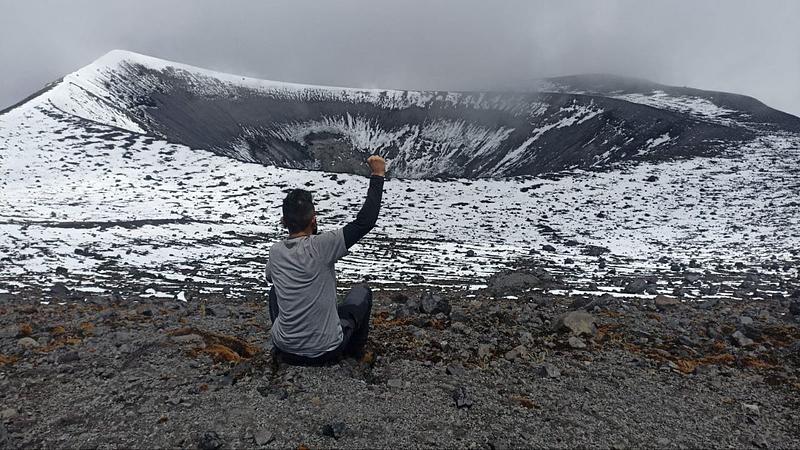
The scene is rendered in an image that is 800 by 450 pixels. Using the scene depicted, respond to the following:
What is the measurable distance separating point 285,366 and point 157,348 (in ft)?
7.01

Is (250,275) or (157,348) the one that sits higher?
(157,348)

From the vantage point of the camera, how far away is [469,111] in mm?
111375

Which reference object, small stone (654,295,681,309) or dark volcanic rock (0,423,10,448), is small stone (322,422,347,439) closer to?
dark volcanic rock (0,423,10,448)

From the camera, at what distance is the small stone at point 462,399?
4898mm

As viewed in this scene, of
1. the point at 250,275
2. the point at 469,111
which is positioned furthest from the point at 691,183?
Result: the point at 469,111

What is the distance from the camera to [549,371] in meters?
5.71

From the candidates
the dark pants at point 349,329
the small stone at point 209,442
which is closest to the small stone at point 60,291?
the dark pants at point 349,329

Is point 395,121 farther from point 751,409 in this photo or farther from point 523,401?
point 751,409

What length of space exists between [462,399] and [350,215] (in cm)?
2291

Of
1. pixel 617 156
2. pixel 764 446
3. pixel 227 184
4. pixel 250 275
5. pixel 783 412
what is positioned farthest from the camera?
pixel 617 156

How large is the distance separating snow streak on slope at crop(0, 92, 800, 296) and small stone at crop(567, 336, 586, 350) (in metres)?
7.81

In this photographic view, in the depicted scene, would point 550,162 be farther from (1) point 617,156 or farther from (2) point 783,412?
(2) point 783,412

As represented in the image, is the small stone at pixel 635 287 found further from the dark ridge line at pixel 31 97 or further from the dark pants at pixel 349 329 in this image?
the dark ridge line at pixel 31 97

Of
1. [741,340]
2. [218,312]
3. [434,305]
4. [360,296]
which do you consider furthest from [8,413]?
[741,340]
